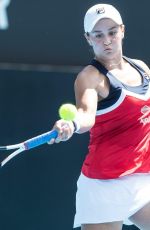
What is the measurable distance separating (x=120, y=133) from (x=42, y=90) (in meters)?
1.20

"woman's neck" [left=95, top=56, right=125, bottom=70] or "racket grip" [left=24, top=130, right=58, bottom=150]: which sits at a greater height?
"woman's neck" [left=95, top=56, right=125, bottom=70]

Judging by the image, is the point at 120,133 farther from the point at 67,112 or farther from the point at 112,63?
the point at 67,112

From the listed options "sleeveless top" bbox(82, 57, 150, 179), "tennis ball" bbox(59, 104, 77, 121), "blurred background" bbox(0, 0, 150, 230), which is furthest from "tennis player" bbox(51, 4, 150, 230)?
"blurred background" bbox(0, 0, 150, 230)

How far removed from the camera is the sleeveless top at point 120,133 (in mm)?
3664

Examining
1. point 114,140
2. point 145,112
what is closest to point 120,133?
point 114,140

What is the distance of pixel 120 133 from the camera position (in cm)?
374

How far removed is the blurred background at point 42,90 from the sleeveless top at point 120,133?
1.08 metres

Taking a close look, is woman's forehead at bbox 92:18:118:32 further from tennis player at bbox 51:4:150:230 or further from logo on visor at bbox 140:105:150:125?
logo on visor at bbox 140:105:150:125

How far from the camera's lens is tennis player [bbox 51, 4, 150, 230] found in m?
3.66

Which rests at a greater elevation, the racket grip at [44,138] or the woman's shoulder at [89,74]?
the woman's shoulder at [89,74]

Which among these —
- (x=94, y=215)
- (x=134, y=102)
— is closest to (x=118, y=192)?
(x=94, y=215)

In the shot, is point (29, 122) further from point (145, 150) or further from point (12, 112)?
point (145, 150)

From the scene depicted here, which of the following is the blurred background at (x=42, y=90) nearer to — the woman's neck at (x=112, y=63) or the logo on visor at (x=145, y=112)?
the woman's neck at (x=112, y=63)

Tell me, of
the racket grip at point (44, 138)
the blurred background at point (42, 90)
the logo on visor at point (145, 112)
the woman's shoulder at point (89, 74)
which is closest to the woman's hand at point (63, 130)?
the racket grip at point (44, 138)
